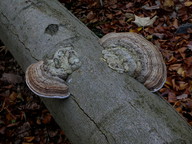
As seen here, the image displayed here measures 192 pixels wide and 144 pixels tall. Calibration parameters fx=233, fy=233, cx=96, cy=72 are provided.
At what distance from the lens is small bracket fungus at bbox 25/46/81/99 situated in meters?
1.90

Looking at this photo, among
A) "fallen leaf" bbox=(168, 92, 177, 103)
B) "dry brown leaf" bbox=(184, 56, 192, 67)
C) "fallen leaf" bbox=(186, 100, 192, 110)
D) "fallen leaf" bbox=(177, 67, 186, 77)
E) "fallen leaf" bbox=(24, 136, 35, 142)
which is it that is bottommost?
"fallen leaf" bbox=(24, 136, 35, 142)

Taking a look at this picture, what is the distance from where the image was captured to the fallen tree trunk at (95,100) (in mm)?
1631

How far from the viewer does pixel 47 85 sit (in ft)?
6.25

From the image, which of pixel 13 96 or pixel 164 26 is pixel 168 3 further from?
pixel 13 96

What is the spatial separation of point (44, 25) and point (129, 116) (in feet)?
4.59

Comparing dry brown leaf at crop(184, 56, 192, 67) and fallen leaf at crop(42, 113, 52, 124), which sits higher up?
dry brown leaf at crop(184, 56, 192, 67)

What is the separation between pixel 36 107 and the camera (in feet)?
13.4

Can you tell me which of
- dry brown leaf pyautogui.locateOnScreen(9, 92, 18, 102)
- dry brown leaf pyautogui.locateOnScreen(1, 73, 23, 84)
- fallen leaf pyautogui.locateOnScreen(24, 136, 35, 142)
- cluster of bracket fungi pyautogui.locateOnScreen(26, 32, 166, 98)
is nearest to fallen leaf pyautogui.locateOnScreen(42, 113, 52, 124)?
fallen leaf pyautogui.locateOnScreen(24, 136, 35, 142)

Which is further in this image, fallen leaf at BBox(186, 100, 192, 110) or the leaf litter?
the leaf litter

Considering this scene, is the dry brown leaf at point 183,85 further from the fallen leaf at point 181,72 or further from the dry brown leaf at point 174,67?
the dry brown leaf at point 174,67

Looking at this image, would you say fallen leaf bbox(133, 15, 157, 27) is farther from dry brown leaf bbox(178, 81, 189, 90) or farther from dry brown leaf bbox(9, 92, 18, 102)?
dry brown leaf bbox(9, 92, 18, 102)

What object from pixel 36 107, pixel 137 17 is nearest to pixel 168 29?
pixel 137 17

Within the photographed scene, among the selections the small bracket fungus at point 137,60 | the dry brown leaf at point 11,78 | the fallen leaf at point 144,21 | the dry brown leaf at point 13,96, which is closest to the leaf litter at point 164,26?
the fallen leaf at point 144,21

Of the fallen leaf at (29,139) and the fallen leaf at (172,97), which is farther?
the fallen leaf at (29,139)
